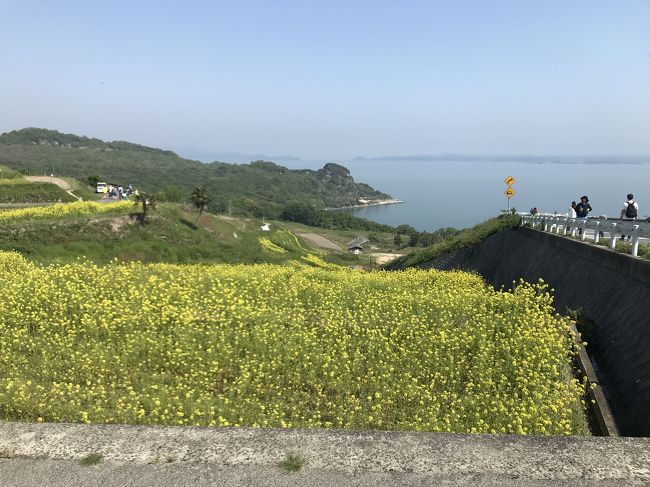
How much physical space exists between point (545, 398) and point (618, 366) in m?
2.49

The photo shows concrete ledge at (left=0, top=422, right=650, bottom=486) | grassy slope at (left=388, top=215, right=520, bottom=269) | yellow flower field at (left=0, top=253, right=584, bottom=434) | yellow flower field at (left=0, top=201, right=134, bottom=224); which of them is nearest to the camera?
concrete ledge at (left=0, top=422, right=650, bottom=486)

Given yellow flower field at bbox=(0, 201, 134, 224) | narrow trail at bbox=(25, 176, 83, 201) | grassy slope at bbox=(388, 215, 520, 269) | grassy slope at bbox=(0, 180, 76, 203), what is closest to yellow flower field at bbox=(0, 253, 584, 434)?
grassy slope at bbox=(388, 215, 520, 269)

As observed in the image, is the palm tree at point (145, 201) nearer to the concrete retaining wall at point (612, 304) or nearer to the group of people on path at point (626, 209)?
the concrete retaining wall at point (612, 304)

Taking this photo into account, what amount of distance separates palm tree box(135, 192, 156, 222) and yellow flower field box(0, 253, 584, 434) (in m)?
31.4

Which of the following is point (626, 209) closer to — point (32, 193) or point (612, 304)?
point (612, 304)

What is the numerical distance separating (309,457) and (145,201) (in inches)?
1731

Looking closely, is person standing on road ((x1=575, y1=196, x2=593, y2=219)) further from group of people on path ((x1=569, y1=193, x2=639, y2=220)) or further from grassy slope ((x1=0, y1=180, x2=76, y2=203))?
grassy slope ((x1=0, y1=180, x2=76, y2=203))

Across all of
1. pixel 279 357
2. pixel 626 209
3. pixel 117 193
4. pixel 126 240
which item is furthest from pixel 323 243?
pixel 279 357

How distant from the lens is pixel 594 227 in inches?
565

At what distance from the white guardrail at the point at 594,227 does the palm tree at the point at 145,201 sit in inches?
1346

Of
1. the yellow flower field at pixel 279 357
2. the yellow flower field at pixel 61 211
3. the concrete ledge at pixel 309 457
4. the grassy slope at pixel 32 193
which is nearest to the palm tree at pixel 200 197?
the yellow flower field at pixel 61 211

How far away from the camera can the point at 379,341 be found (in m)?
10.3

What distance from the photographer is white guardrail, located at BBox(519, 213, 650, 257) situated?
1121cm

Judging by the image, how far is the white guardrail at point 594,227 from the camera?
11.2 m
